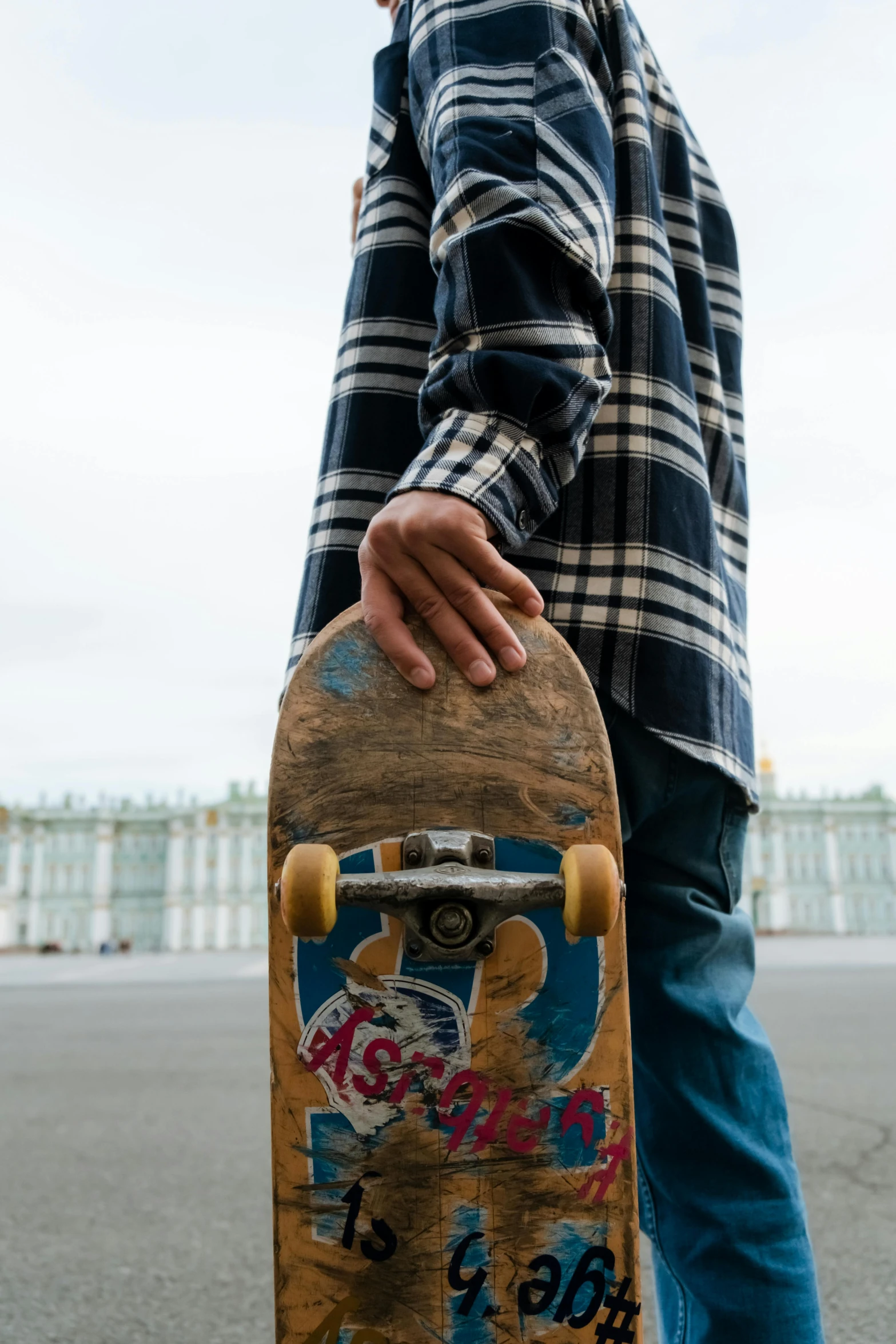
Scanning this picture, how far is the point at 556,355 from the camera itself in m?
0.93

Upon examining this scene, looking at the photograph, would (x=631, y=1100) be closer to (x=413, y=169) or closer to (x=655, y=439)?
(x=655, y=439)

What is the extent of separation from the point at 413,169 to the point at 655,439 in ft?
1.47

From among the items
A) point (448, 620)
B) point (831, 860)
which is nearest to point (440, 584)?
point (448, 620)

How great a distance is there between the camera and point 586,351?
0.95 m

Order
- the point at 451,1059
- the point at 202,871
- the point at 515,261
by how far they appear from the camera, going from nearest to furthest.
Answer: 1. the point at 451,1059
2. the point at 515,261
3. the point at 202,871

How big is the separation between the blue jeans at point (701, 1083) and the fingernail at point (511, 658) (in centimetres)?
12

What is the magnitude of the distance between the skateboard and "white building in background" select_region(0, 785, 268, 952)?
4260cm

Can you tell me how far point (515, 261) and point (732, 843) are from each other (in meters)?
0.63

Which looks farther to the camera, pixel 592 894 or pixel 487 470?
pixel 487 470

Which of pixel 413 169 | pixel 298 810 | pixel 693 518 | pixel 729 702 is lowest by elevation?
pixel 298 810

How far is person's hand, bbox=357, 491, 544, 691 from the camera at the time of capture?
88 centimetres

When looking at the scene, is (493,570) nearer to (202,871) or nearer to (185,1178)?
(185,1178)

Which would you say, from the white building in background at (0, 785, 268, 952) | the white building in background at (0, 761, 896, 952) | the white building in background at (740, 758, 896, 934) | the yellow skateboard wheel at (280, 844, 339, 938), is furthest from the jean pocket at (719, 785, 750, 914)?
the white building in background at (740, 758, 896, 934)

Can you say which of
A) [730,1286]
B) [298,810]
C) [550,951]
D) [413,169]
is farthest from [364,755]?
[413,169]
